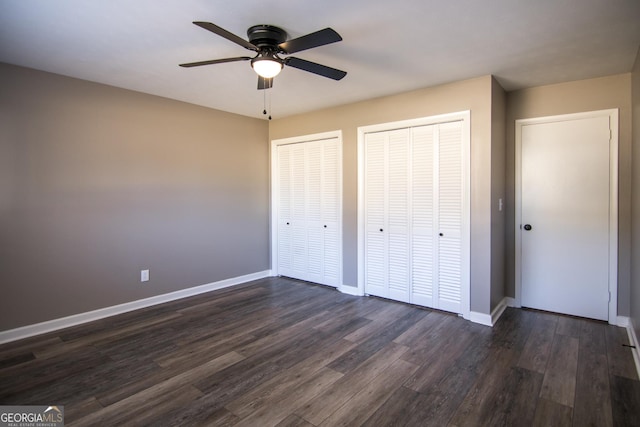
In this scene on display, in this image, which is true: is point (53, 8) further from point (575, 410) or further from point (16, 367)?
point (575, 410)

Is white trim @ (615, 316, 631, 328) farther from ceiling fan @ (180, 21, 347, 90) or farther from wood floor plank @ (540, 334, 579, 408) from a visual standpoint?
ceiling fan @ (180, 21, 347, 90)

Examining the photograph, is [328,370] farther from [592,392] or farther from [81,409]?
[592,392]

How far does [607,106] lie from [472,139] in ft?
4.34

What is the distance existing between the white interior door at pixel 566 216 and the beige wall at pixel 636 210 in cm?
32

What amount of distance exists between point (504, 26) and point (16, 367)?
4.44m

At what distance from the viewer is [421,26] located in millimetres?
2338

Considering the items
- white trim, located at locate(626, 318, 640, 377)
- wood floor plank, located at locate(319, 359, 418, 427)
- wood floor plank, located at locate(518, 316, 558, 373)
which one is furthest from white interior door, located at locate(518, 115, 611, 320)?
wood floor plank, located at locate(319, 359, 418, 427)

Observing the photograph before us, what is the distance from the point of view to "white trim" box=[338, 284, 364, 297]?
437cm

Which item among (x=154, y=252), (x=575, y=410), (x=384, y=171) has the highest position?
(x=384, y=171)

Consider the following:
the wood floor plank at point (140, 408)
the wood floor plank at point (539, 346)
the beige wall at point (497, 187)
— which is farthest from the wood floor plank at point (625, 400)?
the wood floor plank at point (140, 408)

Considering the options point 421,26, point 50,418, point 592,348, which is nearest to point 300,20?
point 421,26

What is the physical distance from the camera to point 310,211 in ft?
16.1

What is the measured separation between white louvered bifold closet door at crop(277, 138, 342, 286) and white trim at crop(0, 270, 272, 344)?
0.88 metres

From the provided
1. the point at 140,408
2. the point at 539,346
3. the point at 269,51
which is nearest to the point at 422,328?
the point at 539,346
